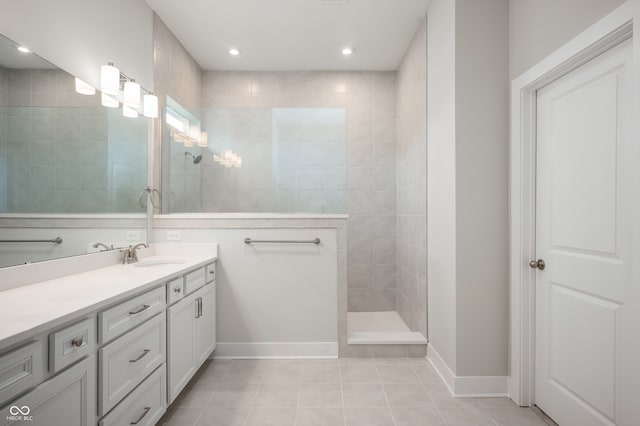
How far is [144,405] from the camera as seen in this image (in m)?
1.51

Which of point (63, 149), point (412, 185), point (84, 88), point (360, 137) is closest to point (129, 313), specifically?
point (63, 149)

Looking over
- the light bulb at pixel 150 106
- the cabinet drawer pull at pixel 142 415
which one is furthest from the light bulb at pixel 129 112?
the cabinet drawer pull at pixel 142 415

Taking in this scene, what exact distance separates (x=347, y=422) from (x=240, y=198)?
184cm

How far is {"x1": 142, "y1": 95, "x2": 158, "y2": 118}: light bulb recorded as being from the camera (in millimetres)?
2443

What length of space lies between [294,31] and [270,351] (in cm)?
290

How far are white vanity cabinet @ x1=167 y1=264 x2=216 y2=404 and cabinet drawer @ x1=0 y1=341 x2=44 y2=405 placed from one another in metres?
0.82

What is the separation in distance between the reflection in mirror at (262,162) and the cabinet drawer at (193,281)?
698 mm

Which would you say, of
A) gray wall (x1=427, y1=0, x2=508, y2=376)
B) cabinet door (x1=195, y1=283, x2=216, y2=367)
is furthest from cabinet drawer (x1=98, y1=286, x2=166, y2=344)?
gray wall (x1=427, y1=0, x2=508, y2=376)

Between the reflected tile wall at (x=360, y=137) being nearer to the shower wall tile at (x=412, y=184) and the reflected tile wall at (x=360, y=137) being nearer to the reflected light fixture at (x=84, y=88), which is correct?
the shower wall tile at (x=412, y=184)

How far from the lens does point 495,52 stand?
204 centimetres

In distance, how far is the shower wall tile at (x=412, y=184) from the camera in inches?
108

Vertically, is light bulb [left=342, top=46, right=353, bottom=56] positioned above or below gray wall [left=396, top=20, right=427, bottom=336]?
above

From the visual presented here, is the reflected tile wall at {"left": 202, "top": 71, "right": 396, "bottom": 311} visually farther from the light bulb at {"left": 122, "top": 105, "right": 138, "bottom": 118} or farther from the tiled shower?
the light bulb at {"left": 122, "top": 105, "right": 138, "bottom": 118}

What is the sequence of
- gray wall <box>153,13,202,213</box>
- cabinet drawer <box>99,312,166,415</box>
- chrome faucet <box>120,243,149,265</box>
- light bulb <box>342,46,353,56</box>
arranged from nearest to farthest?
1. cabinet drawer <box>99,312,166,415</box>
2. chrome faucet <box>120,243,149,265</box>
3. gray wall <box>153,13,202,213</box>
4. light bulb <box>342,46,353,56</box>
